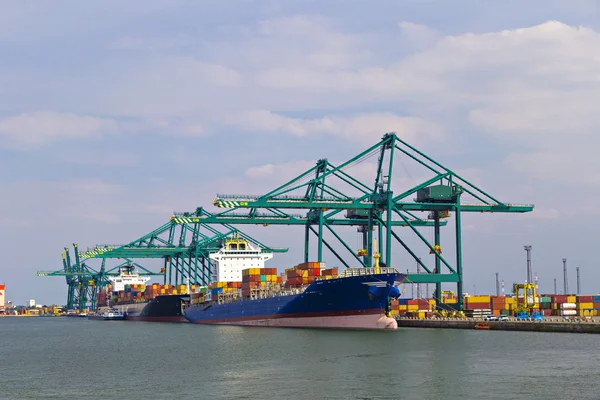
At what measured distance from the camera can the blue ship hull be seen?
52375 millimetres

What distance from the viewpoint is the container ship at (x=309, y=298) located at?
52.9m

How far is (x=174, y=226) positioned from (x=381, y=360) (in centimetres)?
7794

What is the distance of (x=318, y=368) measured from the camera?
3334cm

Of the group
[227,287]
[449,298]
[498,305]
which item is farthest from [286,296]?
[449,298]

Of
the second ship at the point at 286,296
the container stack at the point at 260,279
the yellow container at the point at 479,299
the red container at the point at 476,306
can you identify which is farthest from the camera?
the yellow container at the point at 479,299

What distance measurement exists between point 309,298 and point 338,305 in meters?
3.04

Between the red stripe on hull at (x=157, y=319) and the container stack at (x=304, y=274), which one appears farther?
the red stripe on hull at (x=157, y=319)

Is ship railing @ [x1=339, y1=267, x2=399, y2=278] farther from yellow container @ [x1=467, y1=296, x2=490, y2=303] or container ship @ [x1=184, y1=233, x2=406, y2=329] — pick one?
yellow container @ [x1=467, y1=296, x2=490, y2=303]

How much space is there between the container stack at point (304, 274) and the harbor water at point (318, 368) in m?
9.07

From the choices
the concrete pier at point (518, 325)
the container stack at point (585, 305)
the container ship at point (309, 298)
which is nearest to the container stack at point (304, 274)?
the container ship at point (309, 298)

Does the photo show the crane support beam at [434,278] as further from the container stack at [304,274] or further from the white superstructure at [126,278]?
the white superstructure at [126,278]

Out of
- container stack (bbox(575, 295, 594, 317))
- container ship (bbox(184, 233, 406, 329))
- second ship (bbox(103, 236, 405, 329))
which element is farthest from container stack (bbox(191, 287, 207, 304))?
container stack (bbox(575, 295, 594, 317))

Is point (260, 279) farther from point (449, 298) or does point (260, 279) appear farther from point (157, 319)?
point (157, 319)

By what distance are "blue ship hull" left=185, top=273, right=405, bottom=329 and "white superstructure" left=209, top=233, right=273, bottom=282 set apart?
1696cm
